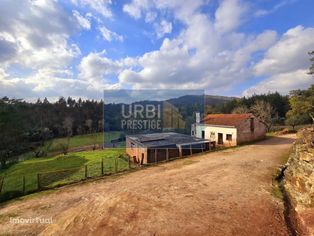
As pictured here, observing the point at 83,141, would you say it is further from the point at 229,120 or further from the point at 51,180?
the point at 51,180

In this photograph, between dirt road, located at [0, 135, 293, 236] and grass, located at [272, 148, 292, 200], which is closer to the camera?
dirt road, located at [0, 135, 293, 236]

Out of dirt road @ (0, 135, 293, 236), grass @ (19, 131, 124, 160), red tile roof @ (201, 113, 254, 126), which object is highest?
red tile roof @ (201, 113, 254, 126)

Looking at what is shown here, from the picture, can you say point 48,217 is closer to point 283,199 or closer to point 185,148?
point 283,199

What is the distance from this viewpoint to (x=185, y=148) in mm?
24609

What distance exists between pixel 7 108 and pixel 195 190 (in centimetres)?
3813

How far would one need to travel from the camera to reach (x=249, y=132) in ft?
100

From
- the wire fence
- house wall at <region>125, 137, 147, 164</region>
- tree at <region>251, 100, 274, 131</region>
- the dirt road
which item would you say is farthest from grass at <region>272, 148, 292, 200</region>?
tree at <region>251, 100, 274, 131</region>

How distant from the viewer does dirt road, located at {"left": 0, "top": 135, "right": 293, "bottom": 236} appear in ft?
30.2

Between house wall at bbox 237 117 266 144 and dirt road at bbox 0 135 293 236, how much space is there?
41.3ft

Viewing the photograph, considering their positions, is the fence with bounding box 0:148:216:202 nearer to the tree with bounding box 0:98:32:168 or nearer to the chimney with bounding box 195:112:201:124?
the chimney with bounding box 195:112:201:124

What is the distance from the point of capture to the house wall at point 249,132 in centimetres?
2933

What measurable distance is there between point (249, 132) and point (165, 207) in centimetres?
2277

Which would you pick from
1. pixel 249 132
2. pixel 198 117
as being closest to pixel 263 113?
pixel 249 132

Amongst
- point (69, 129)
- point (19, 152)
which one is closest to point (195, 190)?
point (19, 152)
